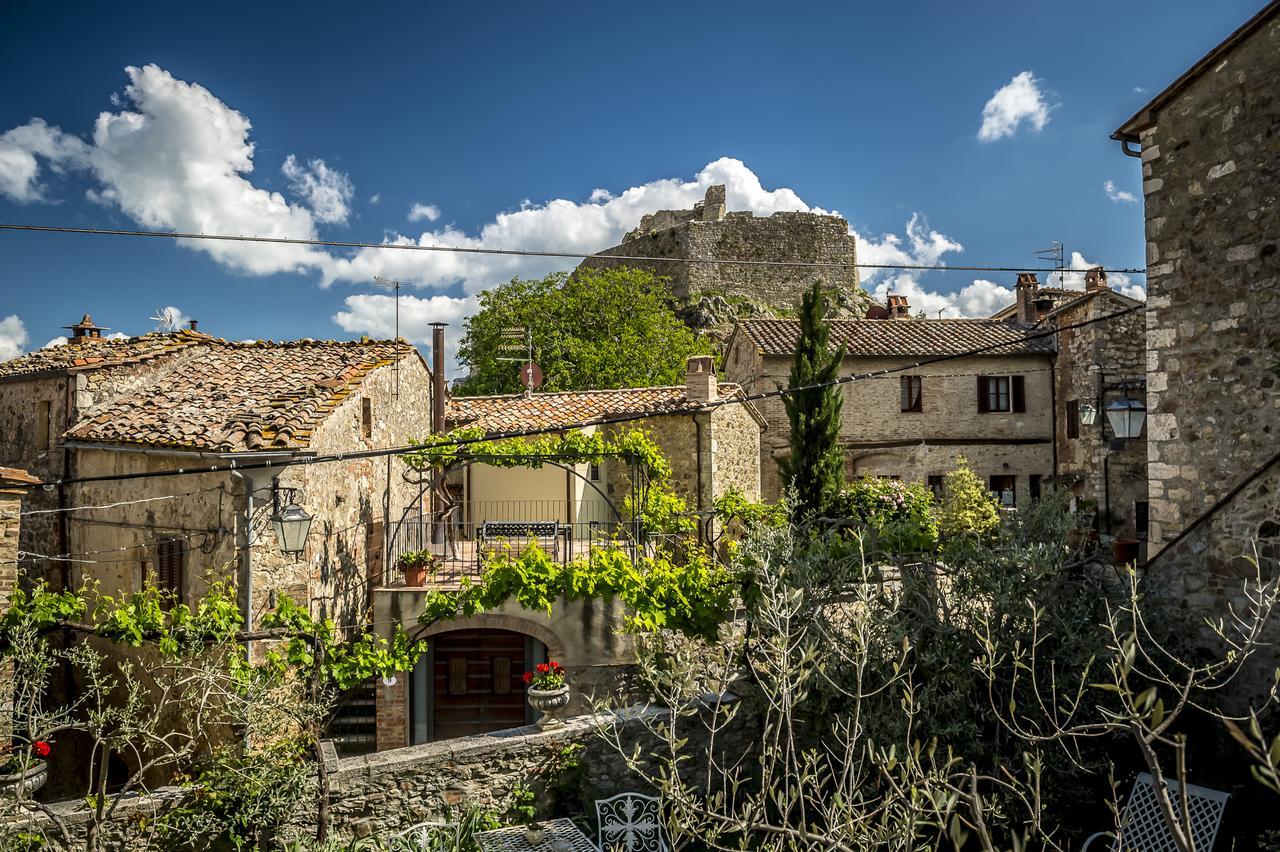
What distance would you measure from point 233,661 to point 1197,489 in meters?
9.61

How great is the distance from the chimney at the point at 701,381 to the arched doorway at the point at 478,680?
612 cm

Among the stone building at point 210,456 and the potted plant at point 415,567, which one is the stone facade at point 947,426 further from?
the potted plant at point 415,567

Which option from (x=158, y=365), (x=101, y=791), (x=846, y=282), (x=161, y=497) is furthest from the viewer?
(x=846, y=282)

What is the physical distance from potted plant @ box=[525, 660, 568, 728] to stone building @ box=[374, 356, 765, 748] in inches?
31.6

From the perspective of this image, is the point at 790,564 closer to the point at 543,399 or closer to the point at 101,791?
the point at 101,791

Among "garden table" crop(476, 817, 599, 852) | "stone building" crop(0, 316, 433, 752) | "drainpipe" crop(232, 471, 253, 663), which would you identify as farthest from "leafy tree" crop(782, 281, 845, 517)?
"drainpipe" crop(232, 471, 253, 663)

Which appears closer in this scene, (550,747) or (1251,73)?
(1251,73)

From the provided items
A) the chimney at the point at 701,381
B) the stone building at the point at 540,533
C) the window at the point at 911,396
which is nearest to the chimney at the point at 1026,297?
the window at the point at 911,396

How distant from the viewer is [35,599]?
7.97 m

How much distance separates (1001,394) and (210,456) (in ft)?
64.9

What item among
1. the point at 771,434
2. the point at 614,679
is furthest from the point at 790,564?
the point at 771,434

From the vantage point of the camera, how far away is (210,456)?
29.8ft

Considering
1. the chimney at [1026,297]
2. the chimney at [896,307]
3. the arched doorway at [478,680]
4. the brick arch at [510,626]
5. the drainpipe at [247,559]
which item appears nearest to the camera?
the drainpipe at [247,559]

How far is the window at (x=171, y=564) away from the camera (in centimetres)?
983
